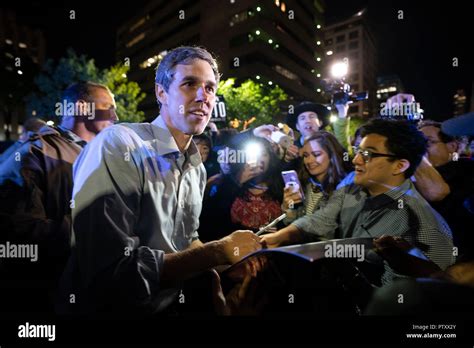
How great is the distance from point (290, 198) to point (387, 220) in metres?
1.11

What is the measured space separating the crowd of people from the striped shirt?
0.04ft

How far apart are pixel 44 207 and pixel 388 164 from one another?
3.19 m

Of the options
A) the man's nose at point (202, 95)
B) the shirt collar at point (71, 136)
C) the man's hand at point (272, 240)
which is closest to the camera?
the man's nose at point (202, 95)

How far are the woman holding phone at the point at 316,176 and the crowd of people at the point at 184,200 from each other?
0.05 ft

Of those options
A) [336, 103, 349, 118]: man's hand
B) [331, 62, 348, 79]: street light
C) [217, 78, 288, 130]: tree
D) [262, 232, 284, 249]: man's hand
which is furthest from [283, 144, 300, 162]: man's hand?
[217, 78, 288, 130]: tree

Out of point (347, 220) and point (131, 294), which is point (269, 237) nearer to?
point (347, 220)

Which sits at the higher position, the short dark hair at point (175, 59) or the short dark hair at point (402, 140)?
the short dark hair at point (175, 59)

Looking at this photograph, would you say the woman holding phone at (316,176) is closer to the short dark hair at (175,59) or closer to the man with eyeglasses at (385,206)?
the man with eyeglasses at (385,206)

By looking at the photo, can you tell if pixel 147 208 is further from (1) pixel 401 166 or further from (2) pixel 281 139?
(2) pixel 281 139

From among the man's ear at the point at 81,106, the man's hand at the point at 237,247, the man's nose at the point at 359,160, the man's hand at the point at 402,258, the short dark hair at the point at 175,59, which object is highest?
the man's ear at the point at 81,106

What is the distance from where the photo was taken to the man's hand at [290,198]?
3192 millimetres

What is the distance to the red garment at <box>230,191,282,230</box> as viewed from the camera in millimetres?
3275
